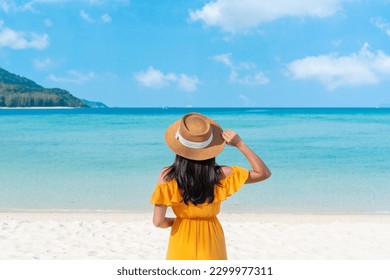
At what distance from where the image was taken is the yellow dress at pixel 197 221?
9.85ft

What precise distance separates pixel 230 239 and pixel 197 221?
4770 mm

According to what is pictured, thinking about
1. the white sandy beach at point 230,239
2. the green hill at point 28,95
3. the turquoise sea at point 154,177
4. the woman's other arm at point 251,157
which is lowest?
the white sandy beach at point 230,239

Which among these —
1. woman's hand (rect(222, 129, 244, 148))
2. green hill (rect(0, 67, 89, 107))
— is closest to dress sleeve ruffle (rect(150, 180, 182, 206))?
woman's hand (rect(222, 129, 244, 148))

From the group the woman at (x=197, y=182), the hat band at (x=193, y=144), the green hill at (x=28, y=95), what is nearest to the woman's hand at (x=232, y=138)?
the woman at (x=197, y=182)

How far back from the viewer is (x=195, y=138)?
291 cm

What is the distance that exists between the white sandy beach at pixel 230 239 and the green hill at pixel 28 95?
115038 millimetres

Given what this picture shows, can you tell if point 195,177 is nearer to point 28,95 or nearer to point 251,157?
point 251,157

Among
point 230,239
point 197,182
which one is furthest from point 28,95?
point 197,182


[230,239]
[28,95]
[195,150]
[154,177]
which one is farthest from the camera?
[28,95]

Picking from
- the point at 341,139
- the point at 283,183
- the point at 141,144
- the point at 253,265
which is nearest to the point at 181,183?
the point at 253,265

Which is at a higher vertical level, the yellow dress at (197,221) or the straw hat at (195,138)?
the straw hat at (195,138)

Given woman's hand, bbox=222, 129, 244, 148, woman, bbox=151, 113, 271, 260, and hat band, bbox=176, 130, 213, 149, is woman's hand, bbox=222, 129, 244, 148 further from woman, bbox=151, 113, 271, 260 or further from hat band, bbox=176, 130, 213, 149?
hat band, bbox=176, 130, 213, 149

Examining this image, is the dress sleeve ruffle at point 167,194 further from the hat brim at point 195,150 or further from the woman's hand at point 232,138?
the woman's hand at point 232,138

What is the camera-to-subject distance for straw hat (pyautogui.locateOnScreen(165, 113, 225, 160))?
290 centimetres
